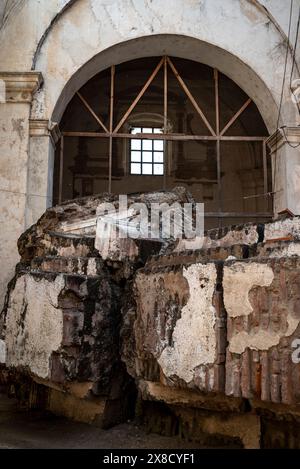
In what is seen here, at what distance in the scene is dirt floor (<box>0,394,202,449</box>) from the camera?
8.38ft

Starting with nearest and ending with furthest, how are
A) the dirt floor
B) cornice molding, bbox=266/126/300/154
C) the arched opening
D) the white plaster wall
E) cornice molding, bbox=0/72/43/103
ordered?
the dirt floor < the white plaster wall < cornice molding, bbox=0/72/43/103 < cornice molding, bbox=266/126/300/154 < the arched opening

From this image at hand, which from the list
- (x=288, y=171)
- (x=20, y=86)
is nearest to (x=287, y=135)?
(x=288, y=171)

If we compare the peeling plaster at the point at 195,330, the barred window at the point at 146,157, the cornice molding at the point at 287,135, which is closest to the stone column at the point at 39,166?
the cornice molding at the point at 287,135

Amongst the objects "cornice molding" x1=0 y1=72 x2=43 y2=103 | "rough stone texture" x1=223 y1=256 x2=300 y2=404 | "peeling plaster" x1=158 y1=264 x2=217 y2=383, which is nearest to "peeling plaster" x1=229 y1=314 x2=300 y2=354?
"rough stone texture" x1=223 y1=256 x2=300 y2=404

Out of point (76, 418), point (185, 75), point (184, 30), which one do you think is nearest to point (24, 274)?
point (76, 418)

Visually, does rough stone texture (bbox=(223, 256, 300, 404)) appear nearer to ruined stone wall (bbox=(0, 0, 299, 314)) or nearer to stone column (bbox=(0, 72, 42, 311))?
stone column (bbox=(0, 72, 42, 311))

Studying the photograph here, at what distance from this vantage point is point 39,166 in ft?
22.0

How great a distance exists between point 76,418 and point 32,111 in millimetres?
4794

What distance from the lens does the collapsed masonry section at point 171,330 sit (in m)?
2.09

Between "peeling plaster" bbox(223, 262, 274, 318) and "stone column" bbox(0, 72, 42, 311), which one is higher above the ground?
"stone column" bbox(0, 72, 42, 311)

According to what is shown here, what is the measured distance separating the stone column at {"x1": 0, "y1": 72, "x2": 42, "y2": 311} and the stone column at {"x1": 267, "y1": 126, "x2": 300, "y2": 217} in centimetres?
344

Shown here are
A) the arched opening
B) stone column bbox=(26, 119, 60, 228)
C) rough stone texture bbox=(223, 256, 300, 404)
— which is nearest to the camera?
rough stone texture bbox=(223, 256, 300, 404)

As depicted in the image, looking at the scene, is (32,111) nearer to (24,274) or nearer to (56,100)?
(56,100)

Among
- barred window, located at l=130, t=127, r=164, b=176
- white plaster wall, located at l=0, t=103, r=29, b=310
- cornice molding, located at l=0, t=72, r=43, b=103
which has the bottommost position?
white plaster wall, located at l=0, t=103, r=29, b=310
